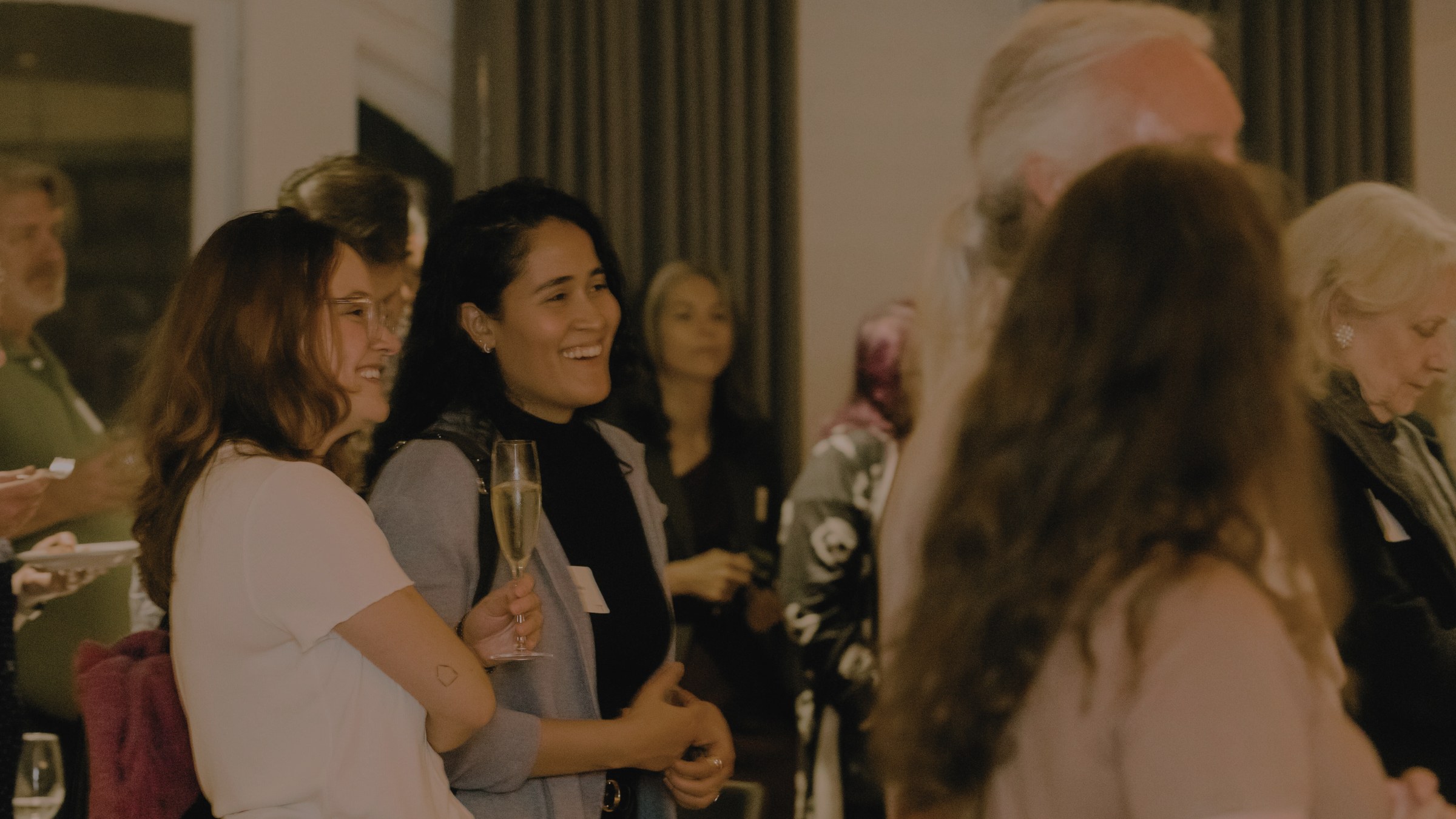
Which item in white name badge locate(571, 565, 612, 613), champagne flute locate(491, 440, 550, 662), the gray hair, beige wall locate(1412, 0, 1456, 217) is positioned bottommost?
white name badge locate(571, 565, 612, 613)

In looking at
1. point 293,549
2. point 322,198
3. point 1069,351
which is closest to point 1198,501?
point 1069,351

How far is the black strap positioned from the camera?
68.1 inches

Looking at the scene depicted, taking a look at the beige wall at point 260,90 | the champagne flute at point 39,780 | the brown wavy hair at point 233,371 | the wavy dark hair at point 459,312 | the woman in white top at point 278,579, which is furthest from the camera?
the beige wall at point 260,90

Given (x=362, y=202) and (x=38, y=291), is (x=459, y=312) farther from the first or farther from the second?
(x=38, y=291)

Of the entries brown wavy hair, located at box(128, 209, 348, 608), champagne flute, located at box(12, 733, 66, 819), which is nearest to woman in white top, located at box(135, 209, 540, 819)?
brown wavy hair, located at box(128, 209, 348, 608)

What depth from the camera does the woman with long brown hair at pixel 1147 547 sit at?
0.98m

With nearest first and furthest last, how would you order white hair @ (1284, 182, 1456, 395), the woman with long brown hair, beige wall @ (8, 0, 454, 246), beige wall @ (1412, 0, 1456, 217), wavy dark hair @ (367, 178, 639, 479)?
the woman with long brown hair
wavy dark hair @ (367, 178, 639, 479)
white hair @ (1284, 182, 1456, 395)
beige wall @ (8, 0, 454, 246)
beige wall @ (1412, 0, 1456, 217)

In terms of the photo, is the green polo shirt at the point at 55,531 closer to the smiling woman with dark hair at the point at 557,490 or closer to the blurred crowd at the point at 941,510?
the blurred crowd at the point at 941,510

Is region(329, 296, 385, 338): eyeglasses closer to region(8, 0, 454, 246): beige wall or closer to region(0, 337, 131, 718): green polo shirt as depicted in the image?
region(0, 337, 131, 718): green polo shirt

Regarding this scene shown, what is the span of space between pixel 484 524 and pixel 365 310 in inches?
13.2

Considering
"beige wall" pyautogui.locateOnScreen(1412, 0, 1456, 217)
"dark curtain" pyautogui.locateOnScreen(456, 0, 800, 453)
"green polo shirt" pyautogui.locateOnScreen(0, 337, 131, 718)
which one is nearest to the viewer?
"green polo shirt" pyautogui.locateOnScreen(0, 337, 131, 718)

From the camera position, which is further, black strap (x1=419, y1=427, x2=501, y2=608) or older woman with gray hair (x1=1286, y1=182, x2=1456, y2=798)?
older woman with gray hair (x1=1286, y1=182, x2=1456, y2=798)

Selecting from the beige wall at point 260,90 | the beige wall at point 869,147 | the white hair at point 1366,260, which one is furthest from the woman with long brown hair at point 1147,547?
the beige wall at point 869,147

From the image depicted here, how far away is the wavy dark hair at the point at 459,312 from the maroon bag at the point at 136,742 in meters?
0.45
